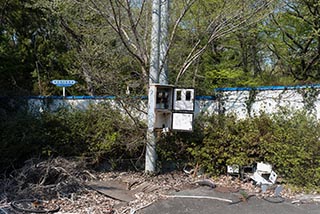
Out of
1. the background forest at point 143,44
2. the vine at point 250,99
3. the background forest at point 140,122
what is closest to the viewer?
→ the background forest at point 140,122

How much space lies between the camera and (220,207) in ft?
14.0

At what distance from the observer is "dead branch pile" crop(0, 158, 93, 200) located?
450 cm

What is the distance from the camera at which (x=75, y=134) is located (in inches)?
243

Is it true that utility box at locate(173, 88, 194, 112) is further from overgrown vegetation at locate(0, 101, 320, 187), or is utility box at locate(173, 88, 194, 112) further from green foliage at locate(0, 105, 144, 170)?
green foliage at locate(0, 105, 144, 170)

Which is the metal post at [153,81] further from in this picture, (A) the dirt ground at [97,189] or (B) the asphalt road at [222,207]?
(B) the asphalt road at [222,207]

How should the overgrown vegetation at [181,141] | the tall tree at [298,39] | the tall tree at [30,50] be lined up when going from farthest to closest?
the tall tree at [30,50] < the tall tree at [298,39] < the overgrown vegetation at [181,141]

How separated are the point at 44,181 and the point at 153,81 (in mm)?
2722

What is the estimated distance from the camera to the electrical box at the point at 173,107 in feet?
18.4

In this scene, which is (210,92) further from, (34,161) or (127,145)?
(34,161)

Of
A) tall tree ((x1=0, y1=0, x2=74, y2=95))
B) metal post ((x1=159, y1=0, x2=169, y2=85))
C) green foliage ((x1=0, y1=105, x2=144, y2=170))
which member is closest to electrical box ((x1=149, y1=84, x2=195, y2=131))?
metal post ((x1=159, y1=0, x2=169, y2=85))

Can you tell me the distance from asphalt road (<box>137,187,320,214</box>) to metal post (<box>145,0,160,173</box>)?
126 centimetres

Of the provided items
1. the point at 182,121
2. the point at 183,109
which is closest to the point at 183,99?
the point at 183,109

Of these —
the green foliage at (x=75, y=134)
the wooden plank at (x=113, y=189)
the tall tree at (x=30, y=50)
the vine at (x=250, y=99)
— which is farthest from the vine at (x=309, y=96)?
the tall tree at (x=30, y=50)

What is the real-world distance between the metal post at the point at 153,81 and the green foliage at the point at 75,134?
0.25m
